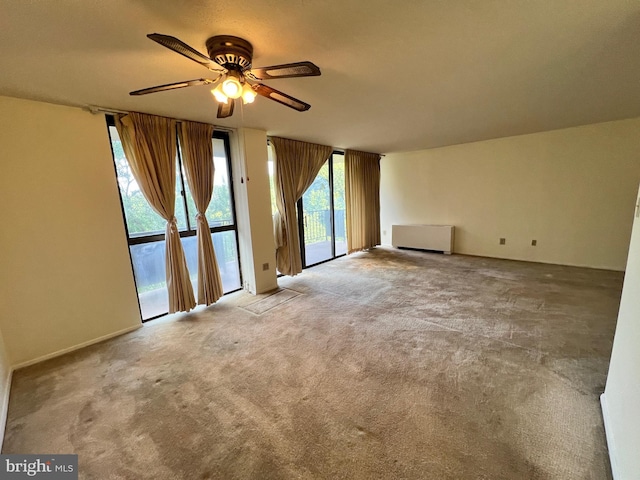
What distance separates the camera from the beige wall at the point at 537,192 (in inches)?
148

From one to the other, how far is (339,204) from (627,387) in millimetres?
4513

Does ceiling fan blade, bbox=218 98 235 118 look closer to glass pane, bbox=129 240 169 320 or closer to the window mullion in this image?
the window mullion

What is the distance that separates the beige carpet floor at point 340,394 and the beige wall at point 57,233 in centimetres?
29

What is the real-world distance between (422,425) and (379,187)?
514 cm

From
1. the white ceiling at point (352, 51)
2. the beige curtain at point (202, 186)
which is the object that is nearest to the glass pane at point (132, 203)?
the beige curtain at point (202, 186)

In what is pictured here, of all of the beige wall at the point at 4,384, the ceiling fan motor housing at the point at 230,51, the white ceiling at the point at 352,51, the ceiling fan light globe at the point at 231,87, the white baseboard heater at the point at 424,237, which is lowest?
the beige wall at the point at 4,384

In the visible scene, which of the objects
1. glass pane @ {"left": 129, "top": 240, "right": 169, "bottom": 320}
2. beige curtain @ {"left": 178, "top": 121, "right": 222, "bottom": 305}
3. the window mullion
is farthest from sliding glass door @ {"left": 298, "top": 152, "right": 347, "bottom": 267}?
glass pane @ {"left": 129, "top": 240, "right": 169, "bottom": 320}

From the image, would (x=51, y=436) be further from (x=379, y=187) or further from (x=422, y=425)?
(x=379, y=187)

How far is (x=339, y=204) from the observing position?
5402 mm

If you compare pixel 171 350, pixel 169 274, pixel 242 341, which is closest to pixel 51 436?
pixel 171 350

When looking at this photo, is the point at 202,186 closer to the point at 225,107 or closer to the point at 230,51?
the point at 225,107

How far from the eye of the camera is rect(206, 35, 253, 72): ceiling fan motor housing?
1414 mm

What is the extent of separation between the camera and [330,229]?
5.33 meters

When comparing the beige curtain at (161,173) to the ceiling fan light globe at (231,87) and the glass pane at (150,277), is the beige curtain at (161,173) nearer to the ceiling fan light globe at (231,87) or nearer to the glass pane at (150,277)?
the glass pane at (150,277)
